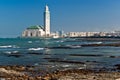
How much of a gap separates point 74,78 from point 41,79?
186 cm

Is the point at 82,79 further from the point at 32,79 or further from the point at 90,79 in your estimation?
the point at 32,79

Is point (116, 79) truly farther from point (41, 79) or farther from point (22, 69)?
point (22, 69)

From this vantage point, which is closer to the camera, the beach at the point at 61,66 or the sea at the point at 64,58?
the beach at the point at 61,66

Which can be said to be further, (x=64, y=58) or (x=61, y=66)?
(x=64, y=58)

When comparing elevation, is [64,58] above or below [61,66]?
below

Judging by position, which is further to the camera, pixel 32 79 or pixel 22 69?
pixel 22 69

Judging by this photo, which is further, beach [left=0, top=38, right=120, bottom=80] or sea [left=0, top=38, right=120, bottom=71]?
sea [left=0, top=38, right=120, bottom=71]

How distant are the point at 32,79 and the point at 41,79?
552mm

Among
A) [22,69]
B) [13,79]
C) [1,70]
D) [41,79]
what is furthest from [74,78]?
[22,69]

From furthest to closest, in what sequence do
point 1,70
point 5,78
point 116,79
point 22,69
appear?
point 22,69 → point 1,70 → point 5,78 → point 116,79

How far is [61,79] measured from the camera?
1930cm

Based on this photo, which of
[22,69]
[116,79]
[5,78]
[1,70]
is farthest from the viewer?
[22,69]

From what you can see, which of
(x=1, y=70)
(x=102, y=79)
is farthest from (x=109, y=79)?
(x=1, y=70)

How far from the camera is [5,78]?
20.5 metres
